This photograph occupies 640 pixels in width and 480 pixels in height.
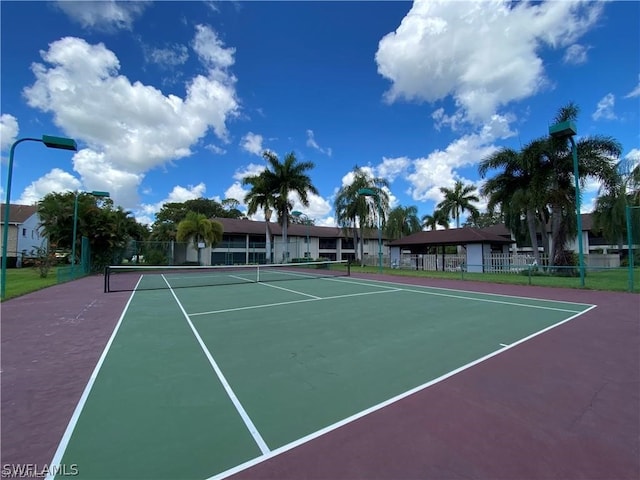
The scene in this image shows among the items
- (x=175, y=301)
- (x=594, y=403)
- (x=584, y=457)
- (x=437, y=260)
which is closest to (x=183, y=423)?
(x=584, y=457)

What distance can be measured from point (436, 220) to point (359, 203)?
20826 mm

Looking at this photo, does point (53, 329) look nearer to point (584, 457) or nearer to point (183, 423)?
point (183, 423)

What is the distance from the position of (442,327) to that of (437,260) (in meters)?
25.5

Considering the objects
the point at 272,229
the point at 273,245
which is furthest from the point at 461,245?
the point at 272,229

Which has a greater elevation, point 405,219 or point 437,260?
point 405,219

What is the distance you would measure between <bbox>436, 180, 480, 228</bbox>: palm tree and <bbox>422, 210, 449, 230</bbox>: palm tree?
1.49 meters

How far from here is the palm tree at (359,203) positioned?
37.3 metres

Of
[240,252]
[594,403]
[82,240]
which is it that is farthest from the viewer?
[240,252]

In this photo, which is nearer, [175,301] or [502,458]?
[502,458]

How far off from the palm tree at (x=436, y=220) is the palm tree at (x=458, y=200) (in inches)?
58.7

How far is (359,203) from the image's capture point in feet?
123

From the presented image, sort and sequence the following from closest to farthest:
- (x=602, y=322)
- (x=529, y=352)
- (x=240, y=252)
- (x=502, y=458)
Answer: (x=502, y=458) → (x=529, y=352) → (x=602, y=322) → (x=240, y=252)

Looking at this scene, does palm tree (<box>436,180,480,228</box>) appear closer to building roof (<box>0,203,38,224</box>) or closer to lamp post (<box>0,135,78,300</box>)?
lamp post (<box>0,135,78,300</box>)

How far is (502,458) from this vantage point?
Answer: 2.97 metres
